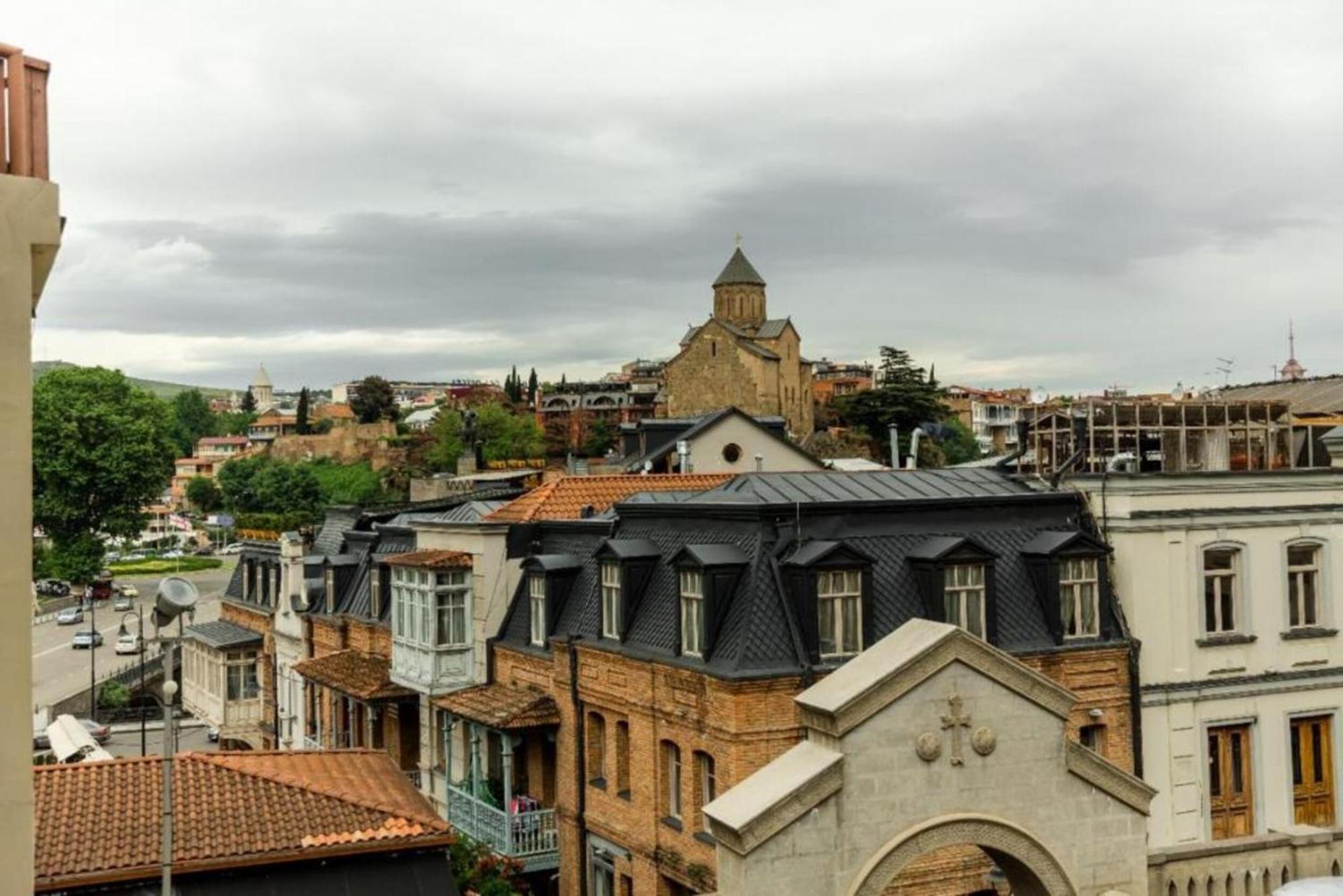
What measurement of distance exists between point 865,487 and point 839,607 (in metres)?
3.62

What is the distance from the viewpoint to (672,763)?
19734mm

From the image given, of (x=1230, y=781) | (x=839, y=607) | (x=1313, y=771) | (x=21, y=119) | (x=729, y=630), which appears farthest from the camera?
(x=1313, y=771)

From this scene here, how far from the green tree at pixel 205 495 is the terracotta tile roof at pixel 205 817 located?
14290 centimetres

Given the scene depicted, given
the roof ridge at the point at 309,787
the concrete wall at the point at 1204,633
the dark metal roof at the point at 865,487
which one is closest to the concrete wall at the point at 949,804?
the roof ridge at the point at 309,787

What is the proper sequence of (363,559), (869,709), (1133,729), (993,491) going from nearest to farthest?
(869,709) < (1133,729) < (993,491) < (363,559)

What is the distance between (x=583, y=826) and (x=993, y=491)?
984 cm

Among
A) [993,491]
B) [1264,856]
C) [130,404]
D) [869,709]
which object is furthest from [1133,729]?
[130,404]

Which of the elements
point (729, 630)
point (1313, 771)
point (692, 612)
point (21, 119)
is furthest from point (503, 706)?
point (21, 119)

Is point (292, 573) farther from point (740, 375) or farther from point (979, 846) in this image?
point (740, 375)

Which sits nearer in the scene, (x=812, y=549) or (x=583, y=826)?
(x=812, y=549)

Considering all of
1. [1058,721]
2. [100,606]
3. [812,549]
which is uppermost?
[812,549]

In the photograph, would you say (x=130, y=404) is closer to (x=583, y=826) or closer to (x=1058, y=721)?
(x=583, y=826)

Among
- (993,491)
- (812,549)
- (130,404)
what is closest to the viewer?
(812,549)

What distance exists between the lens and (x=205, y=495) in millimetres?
151125
